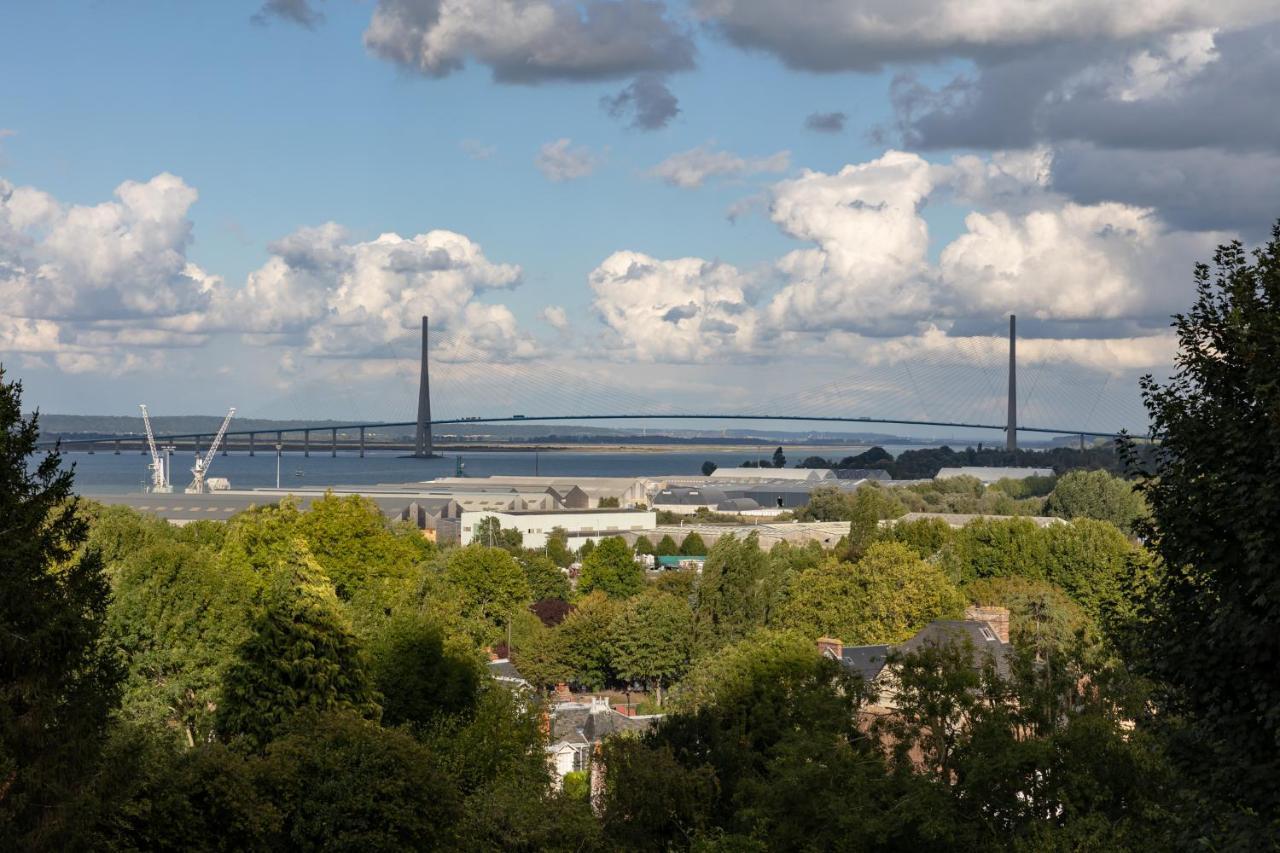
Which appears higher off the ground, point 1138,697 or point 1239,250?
point 1239,250

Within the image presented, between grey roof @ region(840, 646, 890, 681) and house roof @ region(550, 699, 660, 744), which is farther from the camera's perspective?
house roof @ region(550, 699, 660, 744)

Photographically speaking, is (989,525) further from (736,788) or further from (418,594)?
(736,788)

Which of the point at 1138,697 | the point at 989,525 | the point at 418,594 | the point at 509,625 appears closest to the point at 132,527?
the point at 418,594

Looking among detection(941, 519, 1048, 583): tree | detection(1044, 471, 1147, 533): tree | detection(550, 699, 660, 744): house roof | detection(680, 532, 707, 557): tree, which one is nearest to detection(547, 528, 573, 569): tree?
detection(680, 532, 707, 557): tree

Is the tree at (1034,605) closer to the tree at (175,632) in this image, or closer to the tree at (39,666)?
the tree at (175,632)

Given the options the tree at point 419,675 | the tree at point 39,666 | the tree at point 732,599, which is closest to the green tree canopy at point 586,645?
the tree at point 732,599

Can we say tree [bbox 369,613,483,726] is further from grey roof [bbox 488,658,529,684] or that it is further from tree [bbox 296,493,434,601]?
tree [bbox 296,493,434,601]
